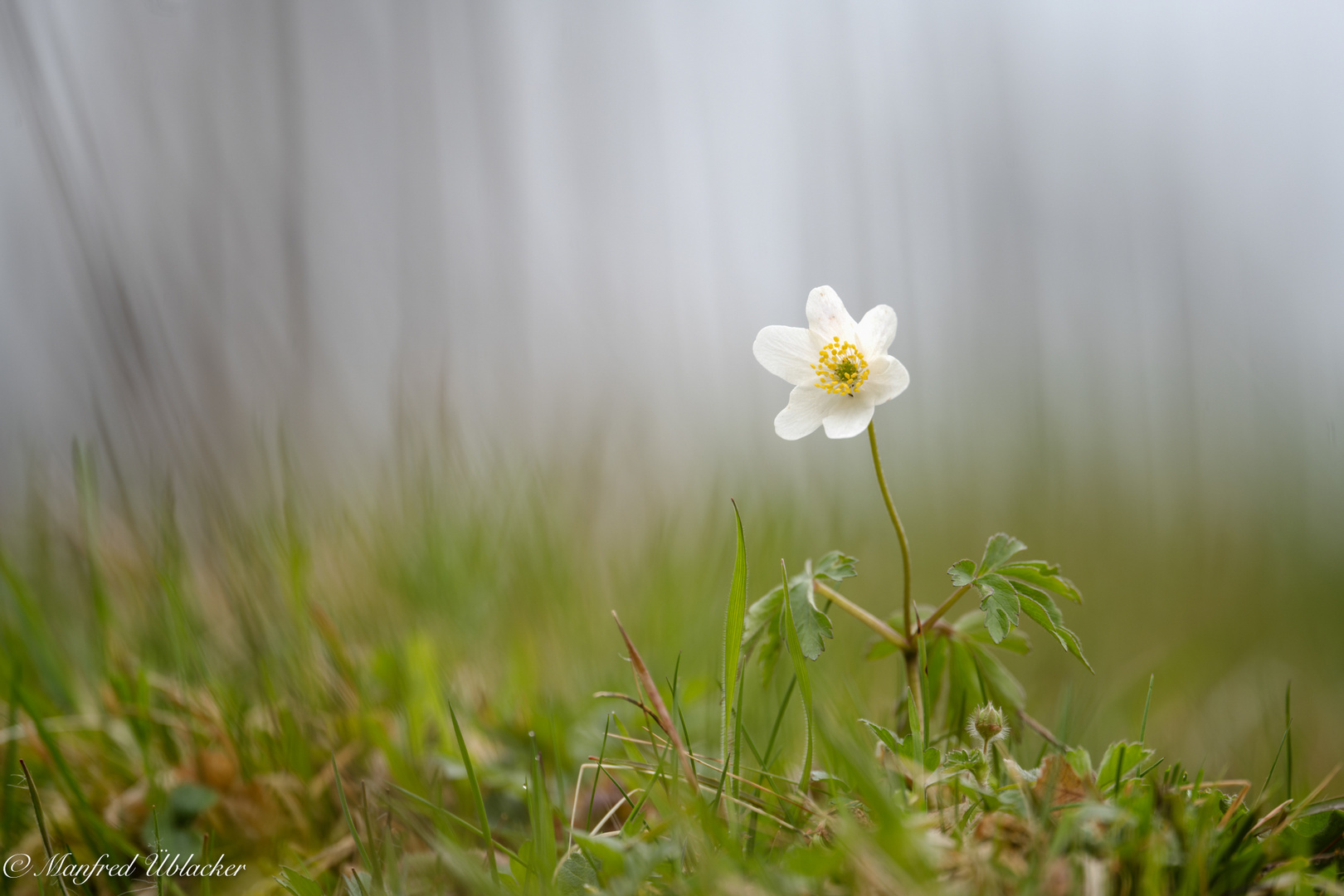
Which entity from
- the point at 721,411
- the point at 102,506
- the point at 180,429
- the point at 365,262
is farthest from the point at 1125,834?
the point at 365,262

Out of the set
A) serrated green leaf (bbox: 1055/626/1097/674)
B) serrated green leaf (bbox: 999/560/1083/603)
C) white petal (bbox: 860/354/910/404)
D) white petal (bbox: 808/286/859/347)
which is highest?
white petal (bbox: 808/286/859/347)

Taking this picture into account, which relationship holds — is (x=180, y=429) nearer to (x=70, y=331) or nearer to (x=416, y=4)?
(x=70, y=331)

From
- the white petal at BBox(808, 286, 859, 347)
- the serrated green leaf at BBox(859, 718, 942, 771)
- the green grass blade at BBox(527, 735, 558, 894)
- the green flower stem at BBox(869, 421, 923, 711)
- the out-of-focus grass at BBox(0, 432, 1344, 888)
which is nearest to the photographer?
the green grass blade at BBox(527, 735, 558, 894)

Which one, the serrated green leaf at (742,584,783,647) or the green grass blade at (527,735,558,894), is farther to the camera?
the serrated green leaf at (742,584,783,647)

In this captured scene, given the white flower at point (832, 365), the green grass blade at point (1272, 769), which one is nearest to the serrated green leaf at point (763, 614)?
the white flower at point (832, 365)

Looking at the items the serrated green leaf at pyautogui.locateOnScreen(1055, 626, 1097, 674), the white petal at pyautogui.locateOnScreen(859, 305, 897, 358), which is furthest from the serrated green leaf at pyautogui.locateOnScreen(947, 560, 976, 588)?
the white petal at pyautogui.locateOnScreen(859, 305, 897, 358)

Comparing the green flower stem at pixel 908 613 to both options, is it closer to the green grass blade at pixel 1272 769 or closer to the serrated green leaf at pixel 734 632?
the serrated green leaf at pixel 734 632

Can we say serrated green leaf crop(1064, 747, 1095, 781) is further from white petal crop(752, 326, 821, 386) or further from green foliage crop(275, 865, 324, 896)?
green foliage crop(275, 865, 324, 896)

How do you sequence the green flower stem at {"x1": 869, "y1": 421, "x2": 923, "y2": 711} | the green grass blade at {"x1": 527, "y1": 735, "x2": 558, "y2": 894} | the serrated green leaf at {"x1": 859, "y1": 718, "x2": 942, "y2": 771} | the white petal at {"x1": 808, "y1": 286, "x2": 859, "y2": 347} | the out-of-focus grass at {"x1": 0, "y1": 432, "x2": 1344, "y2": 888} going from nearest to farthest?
the green grass blade at {"x1": 527, "y1": 735, "x2": 558, "y2": 894} → the serrated green leaf at {"x1": 859, "y1": 718, "x2": 942, "y2": 771} → the green flower stem at {"x1": 869, "y1": 421, "x2": 923, "y2": 711} → the white petal at {"x1": 808, "y1": 286, "x2": 859, "y2": 347} → the out-of-focus grass at {"x1": 0, "y1": 432, "x2": 1344, "y2": 888}
